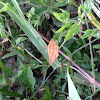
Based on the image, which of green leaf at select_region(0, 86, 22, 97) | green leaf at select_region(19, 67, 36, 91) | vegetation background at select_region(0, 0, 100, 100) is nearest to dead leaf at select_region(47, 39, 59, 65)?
vegetation background at select_region(0, 0, 100, 100)

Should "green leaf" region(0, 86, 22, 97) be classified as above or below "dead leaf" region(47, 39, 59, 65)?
below

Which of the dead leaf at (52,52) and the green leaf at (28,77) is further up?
the dead leaf at (52,52)

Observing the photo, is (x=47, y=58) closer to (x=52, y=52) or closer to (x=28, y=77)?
(x=52, y=52)

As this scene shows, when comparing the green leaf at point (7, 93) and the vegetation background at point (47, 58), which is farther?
the green leaf at point (7, 93)

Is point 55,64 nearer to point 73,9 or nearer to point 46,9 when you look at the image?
point 46,9

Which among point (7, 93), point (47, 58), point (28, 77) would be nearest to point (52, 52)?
point (47, 58)

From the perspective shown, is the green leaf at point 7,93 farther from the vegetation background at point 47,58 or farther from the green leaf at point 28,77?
the green leaf at point 28,77

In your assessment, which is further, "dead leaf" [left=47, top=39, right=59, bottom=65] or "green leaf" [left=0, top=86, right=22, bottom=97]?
"green leaf" [left=0, top=86, right=22, bottom=97]

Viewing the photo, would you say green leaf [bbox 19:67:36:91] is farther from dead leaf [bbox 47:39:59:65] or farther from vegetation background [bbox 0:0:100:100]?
dead leaf [bbox 47:39:59:65]

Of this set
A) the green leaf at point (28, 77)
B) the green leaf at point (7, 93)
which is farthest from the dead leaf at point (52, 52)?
the green leaf at point (7, 93)

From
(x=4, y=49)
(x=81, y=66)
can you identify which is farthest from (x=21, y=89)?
(x=81, y=66)

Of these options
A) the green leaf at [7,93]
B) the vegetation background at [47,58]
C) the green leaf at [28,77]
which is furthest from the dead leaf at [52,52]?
the green leaf at [7,93]
